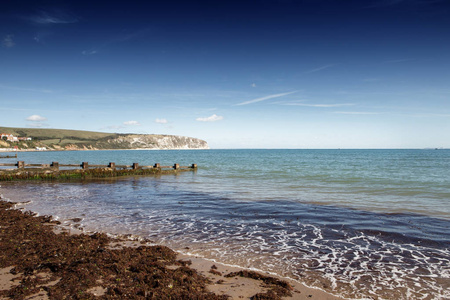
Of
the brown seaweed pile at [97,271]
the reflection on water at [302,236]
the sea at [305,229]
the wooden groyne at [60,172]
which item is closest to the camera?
the brown seaweed pile at [97,271]

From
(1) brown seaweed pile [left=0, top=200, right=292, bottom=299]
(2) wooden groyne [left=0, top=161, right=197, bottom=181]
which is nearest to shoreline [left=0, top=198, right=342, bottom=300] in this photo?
(1) brown seaweed pile [left=0, top=200, right=292, bottom=299]

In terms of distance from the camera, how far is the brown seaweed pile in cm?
547

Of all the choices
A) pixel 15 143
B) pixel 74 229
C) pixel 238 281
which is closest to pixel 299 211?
pixel 238 281

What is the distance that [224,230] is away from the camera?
34.7ft

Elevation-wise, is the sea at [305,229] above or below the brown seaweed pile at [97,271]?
below

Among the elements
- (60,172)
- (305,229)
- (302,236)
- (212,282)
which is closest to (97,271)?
(212,282)

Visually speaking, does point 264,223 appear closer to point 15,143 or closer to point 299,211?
point 299,211

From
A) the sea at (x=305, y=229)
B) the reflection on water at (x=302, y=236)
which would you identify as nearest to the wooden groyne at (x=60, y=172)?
the sea at (x=305, y=229)

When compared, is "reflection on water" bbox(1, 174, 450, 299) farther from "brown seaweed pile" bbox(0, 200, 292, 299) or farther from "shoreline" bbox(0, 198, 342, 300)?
"brown seaweed pile" bbox(0, 200, 292, 299)

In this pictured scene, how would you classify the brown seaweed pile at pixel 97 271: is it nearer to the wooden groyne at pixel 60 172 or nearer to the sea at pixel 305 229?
the sea at pixel 305 229

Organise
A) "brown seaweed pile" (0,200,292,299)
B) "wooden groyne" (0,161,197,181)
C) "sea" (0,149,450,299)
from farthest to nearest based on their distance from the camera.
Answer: "wooden groyne" (0,161,197,181)
"sea" (0,149,450,299)
"brown seaweed pile" (0,200,292,299)

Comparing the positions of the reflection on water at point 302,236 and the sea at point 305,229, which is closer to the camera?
the reflection on water at point 302,236

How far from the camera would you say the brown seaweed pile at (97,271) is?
5469 millimetres

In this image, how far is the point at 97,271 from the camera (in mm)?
6359
